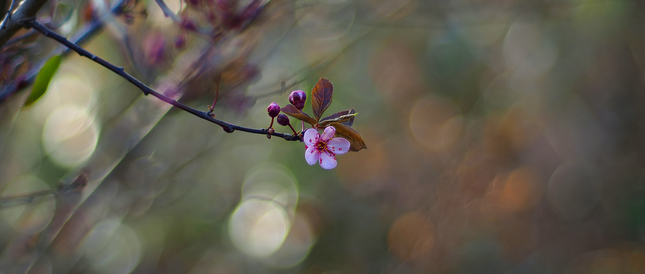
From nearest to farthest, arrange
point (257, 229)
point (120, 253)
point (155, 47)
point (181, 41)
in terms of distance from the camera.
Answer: point (181, 41) → point (155, 47) → point (120, 253) → point (257, 229)

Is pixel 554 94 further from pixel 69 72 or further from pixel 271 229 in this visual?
pixel 69 72

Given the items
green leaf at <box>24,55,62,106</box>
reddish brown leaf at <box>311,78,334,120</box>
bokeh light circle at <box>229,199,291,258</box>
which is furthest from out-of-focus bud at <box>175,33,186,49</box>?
bokeh light circle at <box>229,199,291,258</box>

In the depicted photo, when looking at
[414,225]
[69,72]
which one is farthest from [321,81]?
[414,225]

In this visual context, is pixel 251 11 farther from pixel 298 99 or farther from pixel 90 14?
pixel 298 99

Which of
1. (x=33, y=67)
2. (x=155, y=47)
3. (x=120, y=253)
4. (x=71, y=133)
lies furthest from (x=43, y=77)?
(x=120, y=253)

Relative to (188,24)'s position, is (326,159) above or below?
below

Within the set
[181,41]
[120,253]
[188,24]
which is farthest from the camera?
[120,253]
